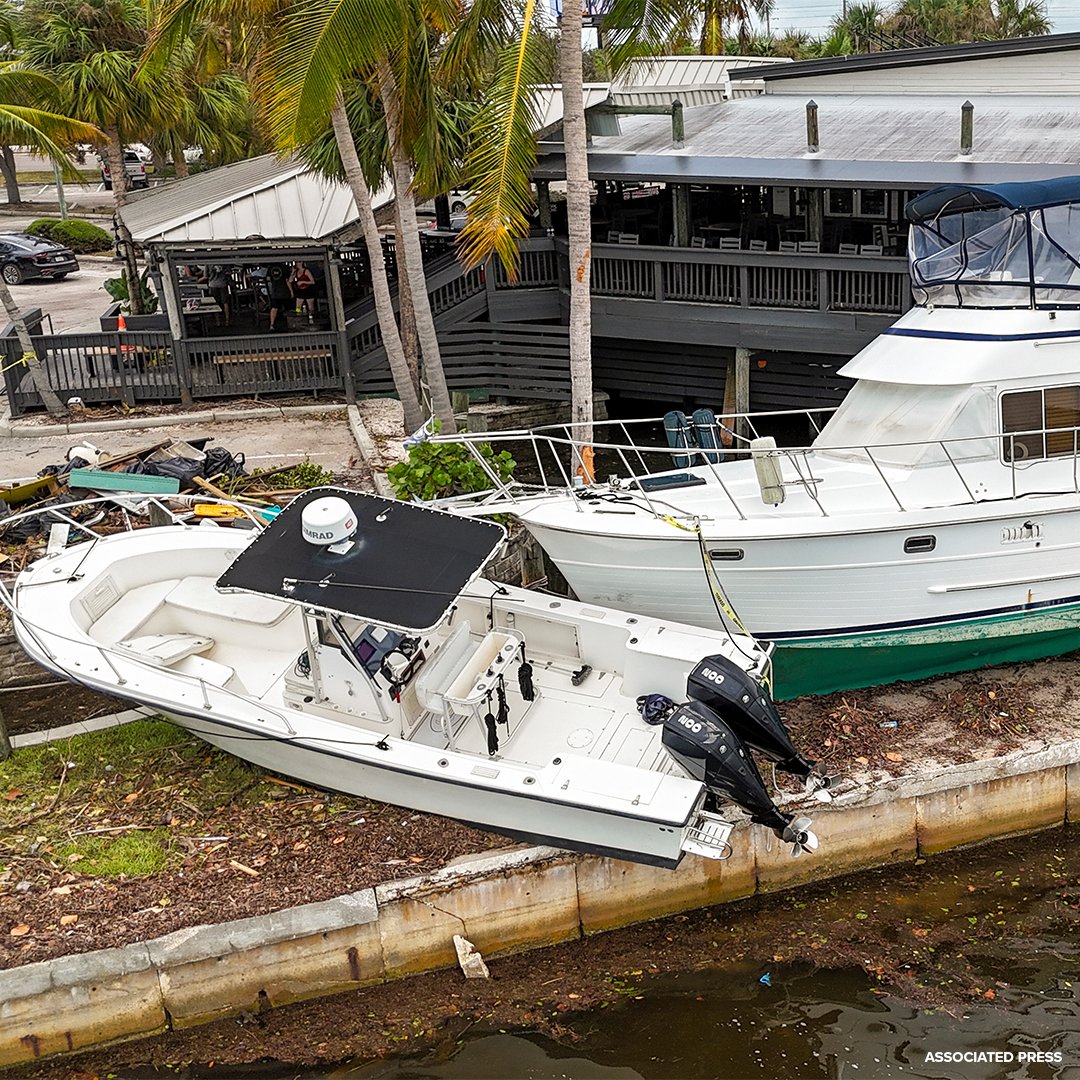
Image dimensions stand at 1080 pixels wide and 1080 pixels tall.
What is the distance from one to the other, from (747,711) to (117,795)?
211 inches

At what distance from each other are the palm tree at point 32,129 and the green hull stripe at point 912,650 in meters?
12.7

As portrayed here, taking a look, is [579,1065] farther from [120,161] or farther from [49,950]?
[120,161]

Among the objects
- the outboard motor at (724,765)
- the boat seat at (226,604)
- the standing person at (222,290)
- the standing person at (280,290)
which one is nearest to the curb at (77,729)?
the boat seat at (226,604)

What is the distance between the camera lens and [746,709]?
8.92 metres

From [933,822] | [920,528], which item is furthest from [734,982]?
[920,528]

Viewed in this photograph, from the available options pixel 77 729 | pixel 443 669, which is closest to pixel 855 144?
pixel 443 669

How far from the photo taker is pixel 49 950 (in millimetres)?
8328

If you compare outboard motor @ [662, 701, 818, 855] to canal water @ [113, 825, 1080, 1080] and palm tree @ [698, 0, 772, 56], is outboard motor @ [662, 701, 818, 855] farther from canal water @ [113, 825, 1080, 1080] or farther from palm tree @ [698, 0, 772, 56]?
palm tree @ [698, 0, 772, 56]

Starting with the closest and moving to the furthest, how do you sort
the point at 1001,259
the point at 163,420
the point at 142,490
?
the point at 1001,259 → the point at 142,490 → the point at 163,420

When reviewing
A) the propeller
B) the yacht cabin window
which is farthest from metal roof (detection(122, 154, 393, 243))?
the propeller

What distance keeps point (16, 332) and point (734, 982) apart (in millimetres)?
15951

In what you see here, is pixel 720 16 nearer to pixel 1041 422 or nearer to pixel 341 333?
pixel 341 333

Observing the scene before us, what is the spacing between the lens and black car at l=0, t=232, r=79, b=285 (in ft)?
109

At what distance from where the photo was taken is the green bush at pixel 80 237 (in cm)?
3794
